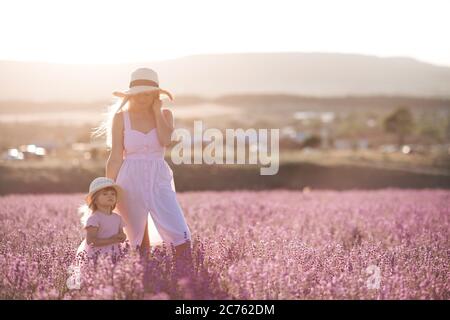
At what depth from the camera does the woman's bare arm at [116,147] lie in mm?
5438

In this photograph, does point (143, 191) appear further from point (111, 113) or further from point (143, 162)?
point (111, 113)

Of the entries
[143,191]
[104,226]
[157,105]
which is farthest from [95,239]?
[157,105]

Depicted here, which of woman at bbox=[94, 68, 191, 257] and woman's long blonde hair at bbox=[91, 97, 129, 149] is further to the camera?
woman's long blonde hair at bbox=[91, 97, 129, 149]

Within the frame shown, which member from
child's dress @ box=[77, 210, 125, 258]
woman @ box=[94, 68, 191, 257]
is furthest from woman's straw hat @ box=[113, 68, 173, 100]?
child's dress @ box=[77, 210, 125, 258]

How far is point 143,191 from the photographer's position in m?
5.35

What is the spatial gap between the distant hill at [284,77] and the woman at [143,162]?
126159 mm

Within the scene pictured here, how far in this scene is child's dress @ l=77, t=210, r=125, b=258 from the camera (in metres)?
5.09

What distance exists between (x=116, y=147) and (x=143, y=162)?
25 centimetres

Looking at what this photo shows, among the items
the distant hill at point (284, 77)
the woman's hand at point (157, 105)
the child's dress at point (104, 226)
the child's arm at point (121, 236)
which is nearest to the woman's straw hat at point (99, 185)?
the child's dress at point (104, 226)

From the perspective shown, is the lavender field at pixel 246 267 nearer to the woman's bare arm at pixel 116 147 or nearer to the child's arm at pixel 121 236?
the child's arm at pixel 121 236

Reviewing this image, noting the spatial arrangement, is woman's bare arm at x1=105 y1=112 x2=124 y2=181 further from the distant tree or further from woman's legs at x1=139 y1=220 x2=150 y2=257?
the distant tree

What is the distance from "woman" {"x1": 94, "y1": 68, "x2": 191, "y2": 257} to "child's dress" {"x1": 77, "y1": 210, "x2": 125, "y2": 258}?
0.53 ft

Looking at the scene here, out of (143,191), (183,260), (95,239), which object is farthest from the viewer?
(143,191)
